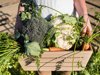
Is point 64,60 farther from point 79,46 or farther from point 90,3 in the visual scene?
point 90,3

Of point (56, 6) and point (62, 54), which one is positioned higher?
point (56, 6)

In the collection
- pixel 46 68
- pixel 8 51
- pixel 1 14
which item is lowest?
pixel 46 68

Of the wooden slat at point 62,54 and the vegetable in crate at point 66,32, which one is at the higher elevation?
the vegetable in crate at point 66,32

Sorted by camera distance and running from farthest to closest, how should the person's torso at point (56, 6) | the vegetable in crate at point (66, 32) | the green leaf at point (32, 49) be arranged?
the person's torso at point (56, 6) < the vegetable in crate at point (66, 32) < the green leaf at point (32, 49)

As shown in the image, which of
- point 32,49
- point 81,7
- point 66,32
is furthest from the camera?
point 81,7

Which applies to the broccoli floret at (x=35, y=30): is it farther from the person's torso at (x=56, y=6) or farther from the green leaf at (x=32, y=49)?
the person's torso at (x=56, y=6)

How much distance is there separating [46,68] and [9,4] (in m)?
2.02

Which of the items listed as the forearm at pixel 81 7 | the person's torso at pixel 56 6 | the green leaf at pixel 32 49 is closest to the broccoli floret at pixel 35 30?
the green leaf at pixel 32 49

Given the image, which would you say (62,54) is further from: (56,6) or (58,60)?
(56,6)

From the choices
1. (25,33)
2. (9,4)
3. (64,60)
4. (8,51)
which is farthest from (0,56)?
(9,4)

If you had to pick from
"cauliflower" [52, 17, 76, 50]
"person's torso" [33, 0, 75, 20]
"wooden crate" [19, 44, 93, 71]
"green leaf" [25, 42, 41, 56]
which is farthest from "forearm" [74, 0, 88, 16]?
"green leaf" [25, 42, 41, 56]

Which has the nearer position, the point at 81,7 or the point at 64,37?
the point at 64,37

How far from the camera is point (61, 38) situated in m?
0.73

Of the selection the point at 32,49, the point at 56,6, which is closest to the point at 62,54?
the point at 32,49
